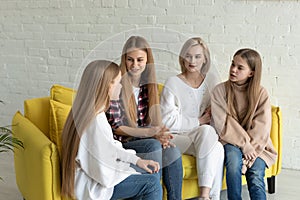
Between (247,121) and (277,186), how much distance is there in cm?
58

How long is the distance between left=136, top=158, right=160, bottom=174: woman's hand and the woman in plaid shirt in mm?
45

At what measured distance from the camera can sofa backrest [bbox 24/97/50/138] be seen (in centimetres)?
239

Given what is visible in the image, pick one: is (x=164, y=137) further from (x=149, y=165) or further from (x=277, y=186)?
(x=277, y=186)

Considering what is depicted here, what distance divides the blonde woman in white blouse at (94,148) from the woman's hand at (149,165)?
0.08 feet

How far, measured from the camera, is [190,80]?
1.94m

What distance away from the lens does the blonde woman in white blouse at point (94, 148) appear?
73.6 inches

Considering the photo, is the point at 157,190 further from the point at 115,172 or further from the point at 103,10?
the point at 103,10

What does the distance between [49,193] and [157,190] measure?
1.55 ft

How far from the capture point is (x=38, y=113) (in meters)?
2.40

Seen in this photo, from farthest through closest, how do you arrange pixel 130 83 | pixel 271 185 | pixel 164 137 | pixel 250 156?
pixel 271 185, pixel 250 156, pixel 164 137, pixel 130 83

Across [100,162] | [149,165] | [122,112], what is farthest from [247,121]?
[100,162]

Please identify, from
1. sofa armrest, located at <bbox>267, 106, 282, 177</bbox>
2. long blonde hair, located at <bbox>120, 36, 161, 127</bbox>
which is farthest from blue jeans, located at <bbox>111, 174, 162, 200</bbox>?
sofa armrest, located at <bbox>267, 106, 282, 177</bbox>

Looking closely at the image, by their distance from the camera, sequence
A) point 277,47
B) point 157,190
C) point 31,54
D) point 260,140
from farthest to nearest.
Answer: point 31,54 → point 277,47 → point 260,140 → point 157,190

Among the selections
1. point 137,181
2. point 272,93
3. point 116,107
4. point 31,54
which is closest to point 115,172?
point 137,181
